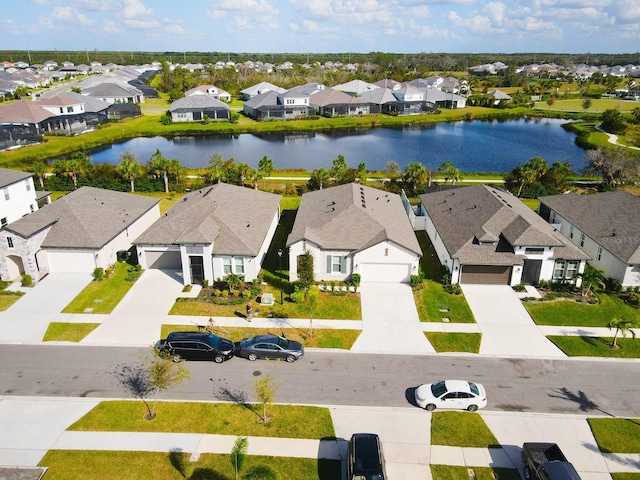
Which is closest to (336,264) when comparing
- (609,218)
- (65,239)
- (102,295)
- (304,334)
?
(304,334)

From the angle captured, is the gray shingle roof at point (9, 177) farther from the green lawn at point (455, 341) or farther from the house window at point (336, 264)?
the green lawn at point (455, 341)

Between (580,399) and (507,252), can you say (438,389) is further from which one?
(507,252)

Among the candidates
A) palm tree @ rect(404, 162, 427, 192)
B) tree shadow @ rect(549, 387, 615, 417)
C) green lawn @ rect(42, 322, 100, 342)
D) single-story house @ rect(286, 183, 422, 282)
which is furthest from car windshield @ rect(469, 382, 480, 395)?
palm tree @ rect(404, 162, 427, 192)

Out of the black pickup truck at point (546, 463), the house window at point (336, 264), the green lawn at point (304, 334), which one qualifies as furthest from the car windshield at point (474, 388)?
the house window at point (336, 264)

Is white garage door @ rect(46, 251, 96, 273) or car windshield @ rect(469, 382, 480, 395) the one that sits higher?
A: white garage door @ rect(46, 251, 96, 273)

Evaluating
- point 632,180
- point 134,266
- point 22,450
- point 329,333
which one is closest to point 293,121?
point 632,180

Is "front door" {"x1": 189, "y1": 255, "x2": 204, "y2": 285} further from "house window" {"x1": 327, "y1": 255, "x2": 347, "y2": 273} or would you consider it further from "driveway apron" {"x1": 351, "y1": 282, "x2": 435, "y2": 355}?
"driveway apron" {"x1": 351, "y1": 282, "x2": 435, "y2": 355}
